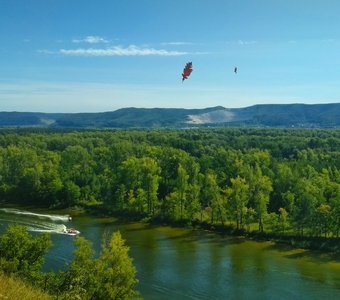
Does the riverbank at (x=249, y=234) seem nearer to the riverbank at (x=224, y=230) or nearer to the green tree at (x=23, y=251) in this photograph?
the riverbank at (x=224, y=230)

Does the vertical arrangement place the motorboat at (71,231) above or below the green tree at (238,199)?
Result: below

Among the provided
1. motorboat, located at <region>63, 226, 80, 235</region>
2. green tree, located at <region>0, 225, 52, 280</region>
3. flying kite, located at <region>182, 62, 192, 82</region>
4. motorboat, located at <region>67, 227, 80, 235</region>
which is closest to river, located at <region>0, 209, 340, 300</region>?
motorboat, located at <region>63, 226, 80, 235</region>

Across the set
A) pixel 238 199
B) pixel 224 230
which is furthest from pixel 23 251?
pixel 224 230

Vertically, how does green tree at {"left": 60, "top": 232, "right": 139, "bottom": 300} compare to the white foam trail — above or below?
above

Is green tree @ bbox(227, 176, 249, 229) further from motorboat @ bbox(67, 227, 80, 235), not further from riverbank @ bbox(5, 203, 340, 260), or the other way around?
motorboat @ bbox(67, 227, 80, 235)

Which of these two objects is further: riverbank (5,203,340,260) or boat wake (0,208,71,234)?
boat wake (0,208,71,234)

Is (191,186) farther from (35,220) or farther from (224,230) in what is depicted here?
(35,220)

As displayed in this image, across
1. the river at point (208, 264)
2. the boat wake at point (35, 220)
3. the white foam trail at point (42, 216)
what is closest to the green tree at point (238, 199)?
the river at point (208, 264)
